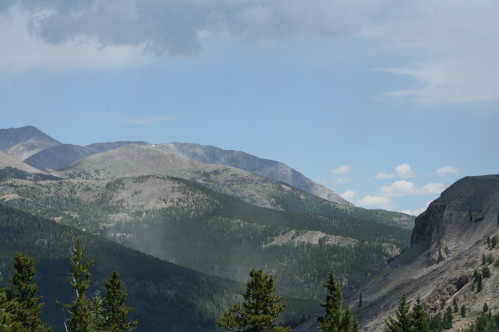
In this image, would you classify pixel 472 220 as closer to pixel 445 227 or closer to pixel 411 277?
pixel 445 227

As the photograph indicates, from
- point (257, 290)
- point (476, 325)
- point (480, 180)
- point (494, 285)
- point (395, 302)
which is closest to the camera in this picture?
point (257, 290)

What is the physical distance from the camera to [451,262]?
159 m

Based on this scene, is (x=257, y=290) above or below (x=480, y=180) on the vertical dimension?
below

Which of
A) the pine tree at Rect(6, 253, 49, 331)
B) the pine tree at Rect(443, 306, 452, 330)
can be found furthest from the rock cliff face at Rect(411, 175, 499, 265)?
the pine tree at Rect(6, 253, 49, 331)

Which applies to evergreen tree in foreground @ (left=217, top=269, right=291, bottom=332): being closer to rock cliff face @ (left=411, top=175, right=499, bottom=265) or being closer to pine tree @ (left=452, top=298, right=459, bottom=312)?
pine tree @ (left=452, top=298, right=459, bottom=312)

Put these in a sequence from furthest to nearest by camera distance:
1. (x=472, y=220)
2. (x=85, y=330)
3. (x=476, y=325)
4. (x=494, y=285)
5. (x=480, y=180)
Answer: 1. (x=480, y=180)
2. (x=472, y=220)
3. (x=494, y=285)
4. (x=476, y=325)
5. (x=85, y=330)

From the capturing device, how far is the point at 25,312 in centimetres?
7656

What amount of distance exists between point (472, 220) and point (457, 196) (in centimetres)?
1762

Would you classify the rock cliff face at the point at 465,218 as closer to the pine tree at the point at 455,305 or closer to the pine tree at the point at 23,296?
the pine tree at the point at 455,305

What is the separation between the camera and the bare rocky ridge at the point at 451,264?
13550cm

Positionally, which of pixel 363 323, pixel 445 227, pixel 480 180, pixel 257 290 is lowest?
pixel 363 323

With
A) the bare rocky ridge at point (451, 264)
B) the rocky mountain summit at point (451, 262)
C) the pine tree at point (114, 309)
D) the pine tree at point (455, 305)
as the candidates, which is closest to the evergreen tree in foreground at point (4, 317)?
the pine tree at point (114, 309)

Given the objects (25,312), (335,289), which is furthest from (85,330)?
(335,289)

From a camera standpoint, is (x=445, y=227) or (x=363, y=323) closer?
(x=363, y=323)
